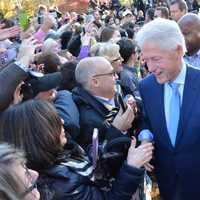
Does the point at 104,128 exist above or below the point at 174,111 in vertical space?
below

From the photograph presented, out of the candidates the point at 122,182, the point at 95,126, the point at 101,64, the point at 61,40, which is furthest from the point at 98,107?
the point at 61,40

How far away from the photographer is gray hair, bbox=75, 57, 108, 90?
346 centimetres

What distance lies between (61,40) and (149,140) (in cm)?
586

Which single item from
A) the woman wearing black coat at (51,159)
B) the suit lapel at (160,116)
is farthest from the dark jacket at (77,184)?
the suit lapel at (160,116)

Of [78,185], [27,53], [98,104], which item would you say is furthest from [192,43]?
[78,185]

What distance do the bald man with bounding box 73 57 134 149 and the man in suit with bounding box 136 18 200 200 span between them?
0.72ft

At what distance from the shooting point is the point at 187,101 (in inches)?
109

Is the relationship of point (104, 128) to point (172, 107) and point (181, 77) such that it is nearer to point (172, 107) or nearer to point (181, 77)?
point (172, 107)

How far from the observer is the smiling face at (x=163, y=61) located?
2.75m

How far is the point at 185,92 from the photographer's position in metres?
2.78

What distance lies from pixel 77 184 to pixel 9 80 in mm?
899

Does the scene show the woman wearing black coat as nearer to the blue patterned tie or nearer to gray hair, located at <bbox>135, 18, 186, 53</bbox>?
Result: the blue patterned tie

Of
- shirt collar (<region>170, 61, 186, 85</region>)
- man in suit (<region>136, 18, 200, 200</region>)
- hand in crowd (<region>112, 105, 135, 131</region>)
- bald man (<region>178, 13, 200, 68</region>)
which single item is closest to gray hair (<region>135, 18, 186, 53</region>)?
man in suit (<region>136, 18, 200, 200</region>)

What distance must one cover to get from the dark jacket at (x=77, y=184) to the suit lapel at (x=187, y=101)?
0.48 meters
